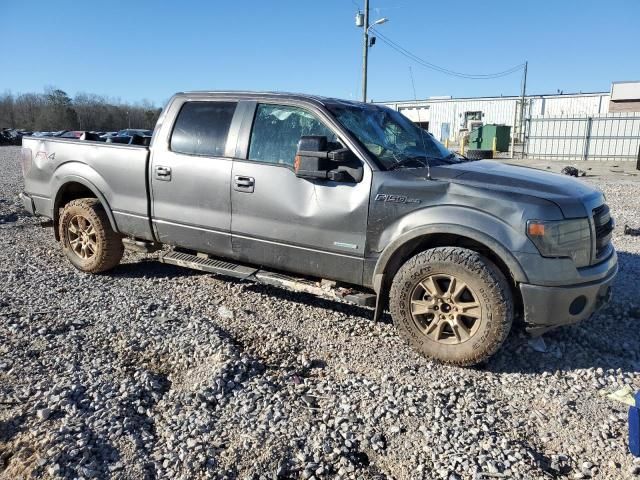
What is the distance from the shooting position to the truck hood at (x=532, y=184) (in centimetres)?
343

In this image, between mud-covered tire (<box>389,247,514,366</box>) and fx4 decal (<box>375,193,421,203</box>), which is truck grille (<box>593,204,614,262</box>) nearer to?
mud-covered tire (<box>389,247,514,366</box>)

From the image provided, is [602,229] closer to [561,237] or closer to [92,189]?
[561,237]

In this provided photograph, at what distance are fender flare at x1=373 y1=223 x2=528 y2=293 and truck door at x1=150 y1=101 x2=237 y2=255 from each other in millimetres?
1515

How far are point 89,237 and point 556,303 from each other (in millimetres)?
4745

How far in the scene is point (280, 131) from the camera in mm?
4375

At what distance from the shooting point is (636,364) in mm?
3717

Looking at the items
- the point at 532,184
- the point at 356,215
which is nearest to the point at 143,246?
the point at 356,215

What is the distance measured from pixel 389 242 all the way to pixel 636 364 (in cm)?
207

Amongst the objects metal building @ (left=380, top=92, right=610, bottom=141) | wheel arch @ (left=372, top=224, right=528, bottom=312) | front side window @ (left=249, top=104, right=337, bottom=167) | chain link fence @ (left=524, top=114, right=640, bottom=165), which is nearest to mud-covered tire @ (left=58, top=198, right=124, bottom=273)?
front side window @ (left=249, top=104, right=337, bottom=167)

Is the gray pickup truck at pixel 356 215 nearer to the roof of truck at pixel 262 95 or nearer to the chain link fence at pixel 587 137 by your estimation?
the roof of truck at pixel 262 95

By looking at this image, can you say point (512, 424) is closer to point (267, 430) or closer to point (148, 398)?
point (267, 430)

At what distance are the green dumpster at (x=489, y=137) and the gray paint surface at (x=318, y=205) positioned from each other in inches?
1265

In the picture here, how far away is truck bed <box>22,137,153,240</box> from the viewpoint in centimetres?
502

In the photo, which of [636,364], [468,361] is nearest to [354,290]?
[468,361]
